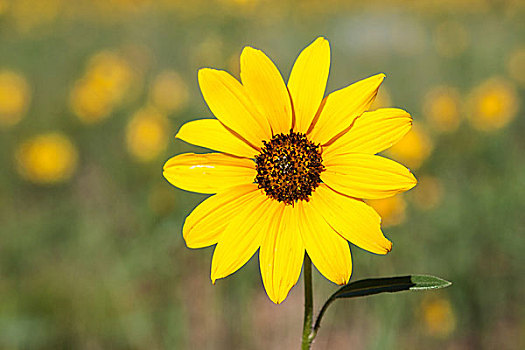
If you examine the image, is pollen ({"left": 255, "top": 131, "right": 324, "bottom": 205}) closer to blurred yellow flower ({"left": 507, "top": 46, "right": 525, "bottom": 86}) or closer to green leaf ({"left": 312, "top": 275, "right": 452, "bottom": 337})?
green leaf ({"left": 312, "top": 275, "right": 452, "bottom": 337})

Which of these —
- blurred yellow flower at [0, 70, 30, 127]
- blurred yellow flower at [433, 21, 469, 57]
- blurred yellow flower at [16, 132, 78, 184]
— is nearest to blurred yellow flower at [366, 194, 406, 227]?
blurred yellow flower at [16, 132, 78, 184]

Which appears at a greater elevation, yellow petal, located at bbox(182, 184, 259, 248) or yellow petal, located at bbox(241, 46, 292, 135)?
yellow petal, located at bbox(241, 46, 292, 135)

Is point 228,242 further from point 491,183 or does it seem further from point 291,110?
point 491,183

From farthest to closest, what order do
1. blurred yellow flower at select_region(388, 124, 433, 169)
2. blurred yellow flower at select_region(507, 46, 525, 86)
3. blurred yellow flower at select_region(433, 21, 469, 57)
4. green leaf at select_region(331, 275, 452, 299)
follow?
1. blurred yellow flower at select_region(433, 21, 469, 57)
2. blurred yellow flower at select_region(507, 46, 525, 86)
3. blurred yellow flower at select_region(388, 124, 433, 169)
4. green leaf at select_region(331, 275, 452, 299)

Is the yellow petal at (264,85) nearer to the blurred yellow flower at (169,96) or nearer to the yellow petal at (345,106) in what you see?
the yellow petal at (345,106)

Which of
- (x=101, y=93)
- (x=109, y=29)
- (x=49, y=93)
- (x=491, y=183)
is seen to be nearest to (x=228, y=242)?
(x=491, y=183)

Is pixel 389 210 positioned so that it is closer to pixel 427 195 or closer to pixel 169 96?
pixel 427 195
